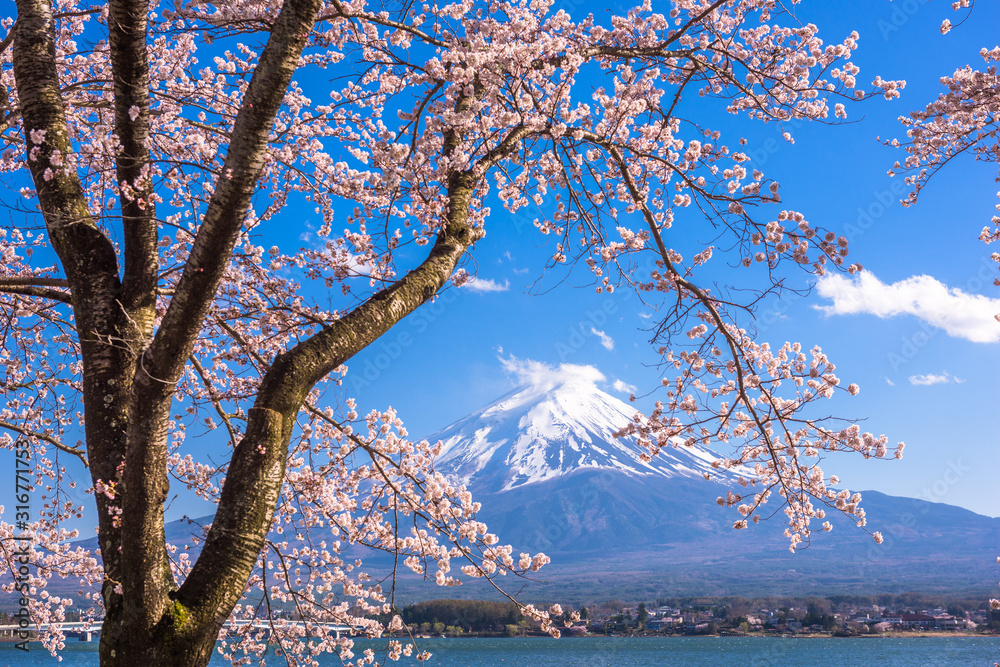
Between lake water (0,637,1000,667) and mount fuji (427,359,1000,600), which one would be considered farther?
mount fuji (427,359,1000,600)

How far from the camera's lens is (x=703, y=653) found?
6975cm

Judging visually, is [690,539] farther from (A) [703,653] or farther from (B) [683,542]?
(A) [703,653]

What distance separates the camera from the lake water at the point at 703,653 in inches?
2205

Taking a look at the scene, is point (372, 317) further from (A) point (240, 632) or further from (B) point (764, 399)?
(A) point (240, 632)

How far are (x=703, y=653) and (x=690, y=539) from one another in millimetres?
107157

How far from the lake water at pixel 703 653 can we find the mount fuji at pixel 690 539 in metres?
25.6

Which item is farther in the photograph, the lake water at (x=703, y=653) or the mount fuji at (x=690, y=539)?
the mount fuji at (x=690, y=539)

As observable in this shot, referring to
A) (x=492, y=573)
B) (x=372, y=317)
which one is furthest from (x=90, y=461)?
(x=492, y=573)

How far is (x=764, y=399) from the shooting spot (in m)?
4.47

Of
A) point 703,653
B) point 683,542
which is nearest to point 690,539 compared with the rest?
point 683,542

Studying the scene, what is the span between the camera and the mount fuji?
412 feet

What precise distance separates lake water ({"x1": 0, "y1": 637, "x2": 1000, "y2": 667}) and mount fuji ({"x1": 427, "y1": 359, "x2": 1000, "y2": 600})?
83.9 feet

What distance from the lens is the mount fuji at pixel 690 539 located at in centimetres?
12569

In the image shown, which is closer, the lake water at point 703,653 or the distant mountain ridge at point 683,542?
the lake water at point 703,653
